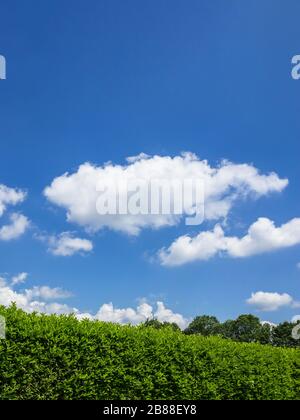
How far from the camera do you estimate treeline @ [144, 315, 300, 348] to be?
262 feet

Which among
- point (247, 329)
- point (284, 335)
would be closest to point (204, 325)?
point (247, 329)

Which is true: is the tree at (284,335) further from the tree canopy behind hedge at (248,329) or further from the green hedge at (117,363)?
the green hedge at (117,363)

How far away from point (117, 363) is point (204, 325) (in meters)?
76.0

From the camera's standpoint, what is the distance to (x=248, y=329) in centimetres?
8275

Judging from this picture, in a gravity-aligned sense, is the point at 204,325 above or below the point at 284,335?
above

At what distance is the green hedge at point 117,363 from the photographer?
11156mm

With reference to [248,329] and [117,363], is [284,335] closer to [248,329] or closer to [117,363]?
[248,329]

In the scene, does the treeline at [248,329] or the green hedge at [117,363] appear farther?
the treeline at [248,329]

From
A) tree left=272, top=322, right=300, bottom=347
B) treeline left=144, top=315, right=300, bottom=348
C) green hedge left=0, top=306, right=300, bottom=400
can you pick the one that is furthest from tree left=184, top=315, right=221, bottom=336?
green hedge left=0, top=306, right=300, bottom=400

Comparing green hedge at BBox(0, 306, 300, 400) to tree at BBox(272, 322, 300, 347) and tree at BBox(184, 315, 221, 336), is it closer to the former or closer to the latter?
tree at BBox(272, 322, 300, 347)

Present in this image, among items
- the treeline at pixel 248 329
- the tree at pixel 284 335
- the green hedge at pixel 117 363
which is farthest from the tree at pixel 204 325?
the green hedge at pixel 117 363

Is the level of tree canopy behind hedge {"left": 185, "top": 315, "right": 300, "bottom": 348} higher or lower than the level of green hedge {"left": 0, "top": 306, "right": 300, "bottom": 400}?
higher
